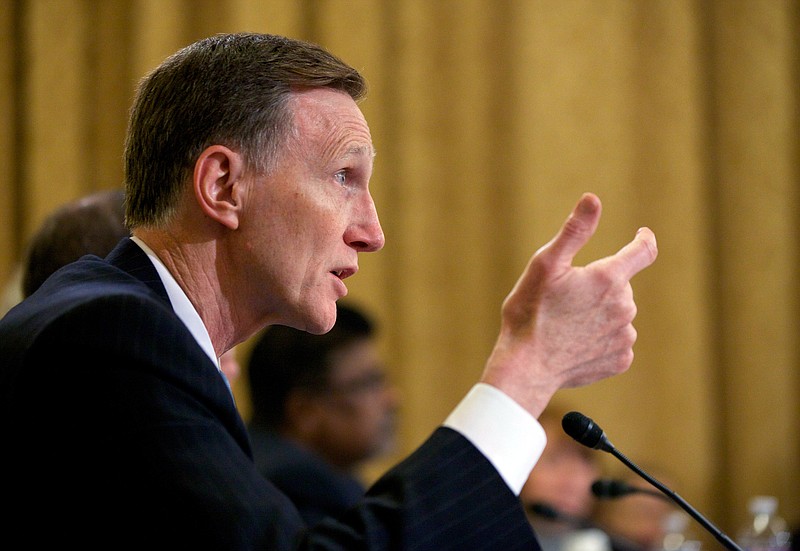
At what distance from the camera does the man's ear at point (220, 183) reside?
4.72 feet

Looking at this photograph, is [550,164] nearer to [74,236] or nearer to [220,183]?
[74,236]

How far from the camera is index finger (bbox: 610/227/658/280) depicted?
1471 millimetres

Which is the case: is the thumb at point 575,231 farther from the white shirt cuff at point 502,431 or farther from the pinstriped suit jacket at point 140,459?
the pinstriped suit jacket at point 140,459

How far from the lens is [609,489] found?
1995 millimetres

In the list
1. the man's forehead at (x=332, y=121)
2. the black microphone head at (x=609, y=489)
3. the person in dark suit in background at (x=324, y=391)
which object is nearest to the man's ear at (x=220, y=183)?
the man's forehead at (x=332, y=121)

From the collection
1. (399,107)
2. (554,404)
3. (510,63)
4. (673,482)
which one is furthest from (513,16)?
(673,482)

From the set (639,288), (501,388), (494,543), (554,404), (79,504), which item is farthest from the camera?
(639,288)

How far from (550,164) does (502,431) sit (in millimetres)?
3450

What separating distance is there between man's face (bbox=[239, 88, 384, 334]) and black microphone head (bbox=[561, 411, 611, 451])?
38 centimetres

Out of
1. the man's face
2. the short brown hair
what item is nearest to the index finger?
the man's face

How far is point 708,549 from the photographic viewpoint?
4602 millimetres

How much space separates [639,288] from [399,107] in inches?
52.2

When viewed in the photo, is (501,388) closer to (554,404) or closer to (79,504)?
(79,504)

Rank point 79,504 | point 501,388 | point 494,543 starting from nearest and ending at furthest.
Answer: point 79,504 < point 494,543 < point 501,388
